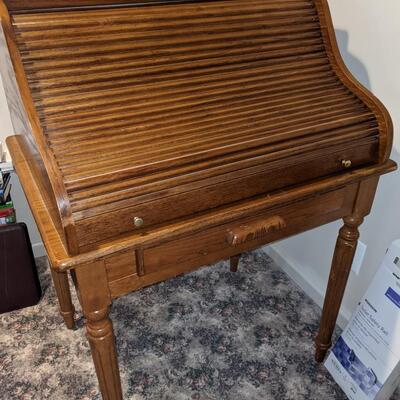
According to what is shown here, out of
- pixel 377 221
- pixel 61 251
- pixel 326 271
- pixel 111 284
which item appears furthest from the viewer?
pixel 326 271

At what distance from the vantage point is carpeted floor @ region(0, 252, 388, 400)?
1.67 metres

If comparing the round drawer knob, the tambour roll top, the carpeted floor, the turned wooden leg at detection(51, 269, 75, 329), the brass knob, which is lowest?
the carpeted floor

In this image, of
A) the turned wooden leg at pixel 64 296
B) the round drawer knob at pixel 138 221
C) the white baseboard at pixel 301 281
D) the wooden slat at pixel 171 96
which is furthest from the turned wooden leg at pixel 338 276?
the turned wooden leg at pixel 64 296

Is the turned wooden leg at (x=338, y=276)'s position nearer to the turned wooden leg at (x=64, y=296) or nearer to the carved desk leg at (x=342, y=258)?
the carved desk leg at (x=342, y=258)

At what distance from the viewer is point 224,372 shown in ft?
5.68

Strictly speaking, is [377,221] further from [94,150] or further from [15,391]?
[15,391]

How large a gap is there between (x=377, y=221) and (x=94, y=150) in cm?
116

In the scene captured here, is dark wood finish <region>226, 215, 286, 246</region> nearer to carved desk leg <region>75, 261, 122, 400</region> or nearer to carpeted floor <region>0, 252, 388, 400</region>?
carved desk leg <region>75, 261, 122, 400</region>

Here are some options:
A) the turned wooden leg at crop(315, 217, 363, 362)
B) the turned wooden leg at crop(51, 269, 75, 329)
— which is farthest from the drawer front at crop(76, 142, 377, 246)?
the turned wooden leg at crop(51, 269, 75, 329)

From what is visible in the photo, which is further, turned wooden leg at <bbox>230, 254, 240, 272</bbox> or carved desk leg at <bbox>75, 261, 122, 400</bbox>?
turned wooden leg at <bbox>230, 254, 240, 272</bbox>

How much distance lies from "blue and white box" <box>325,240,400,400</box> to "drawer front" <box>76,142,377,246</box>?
44 cm

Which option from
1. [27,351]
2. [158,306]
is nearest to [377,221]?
[158,306]

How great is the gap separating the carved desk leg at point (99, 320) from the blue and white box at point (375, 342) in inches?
34.7

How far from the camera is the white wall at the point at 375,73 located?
4.72 feet
